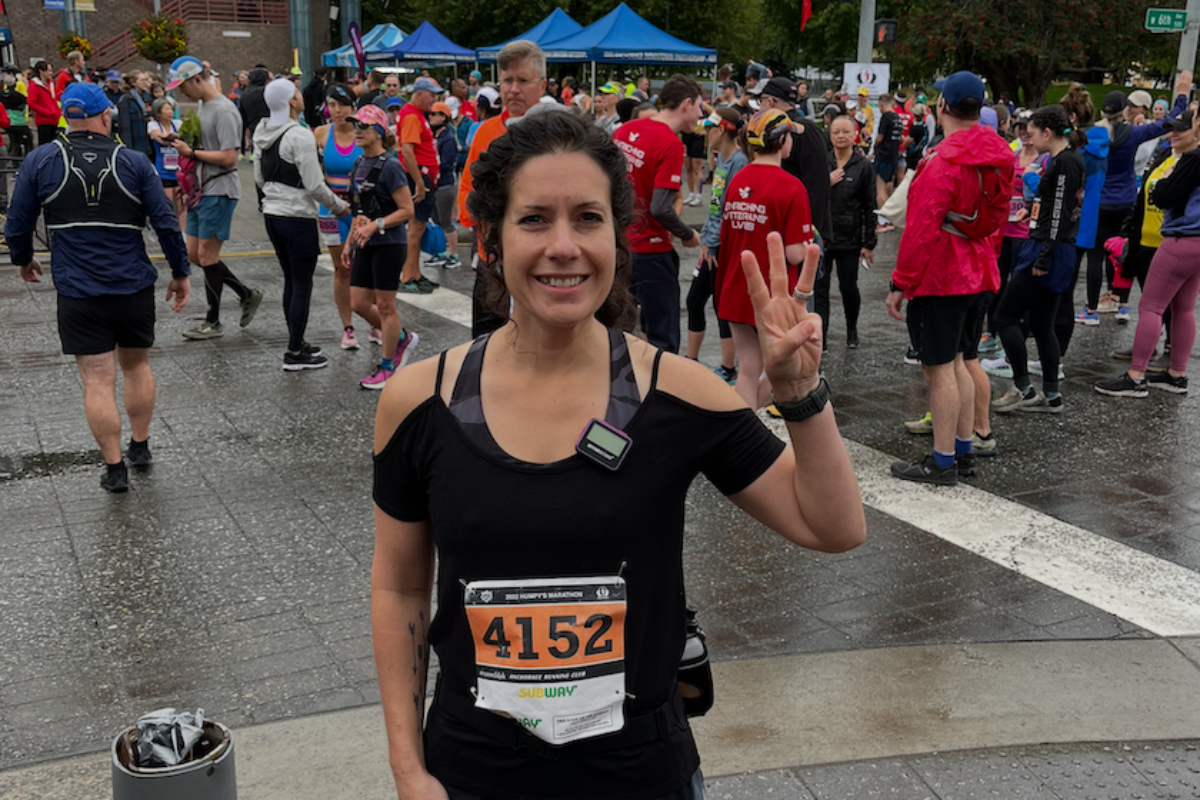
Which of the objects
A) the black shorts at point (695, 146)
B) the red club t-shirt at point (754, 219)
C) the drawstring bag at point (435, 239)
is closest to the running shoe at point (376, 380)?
the red club t-shirt at point (754, 219)

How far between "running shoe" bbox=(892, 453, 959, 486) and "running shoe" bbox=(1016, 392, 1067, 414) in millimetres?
1668

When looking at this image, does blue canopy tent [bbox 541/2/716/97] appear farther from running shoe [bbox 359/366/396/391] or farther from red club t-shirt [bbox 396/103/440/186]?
running shoe [bbox 359/366/396/391]

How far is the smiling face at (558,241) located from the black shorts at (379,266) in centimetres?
628

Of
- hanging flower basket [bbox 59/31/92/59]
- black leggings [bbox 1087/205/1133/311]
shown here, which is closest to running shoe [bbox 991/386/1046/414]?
black leggings [bbox 1087/205/1133/311]

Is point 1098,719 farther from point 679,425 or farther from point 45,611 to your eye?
point 45,611

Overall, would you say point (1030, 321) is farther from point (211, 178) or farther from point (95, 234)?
point (211, 178)

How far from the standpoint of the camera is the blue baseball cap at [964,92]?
235 inches

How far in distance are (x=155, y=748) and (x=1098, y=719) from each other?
2.97 meters

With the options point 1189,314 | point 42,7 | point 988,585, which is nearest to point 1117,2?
point 1189,314

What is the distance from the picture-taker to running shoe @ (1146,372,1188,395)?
8266 millimetres

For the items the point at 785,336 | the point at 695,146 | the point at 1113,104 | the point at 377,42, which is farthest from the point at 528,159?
the point at 377,42

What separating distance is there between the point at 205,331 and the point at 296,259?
1571 millimetres

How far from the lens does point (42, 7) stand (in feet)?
148

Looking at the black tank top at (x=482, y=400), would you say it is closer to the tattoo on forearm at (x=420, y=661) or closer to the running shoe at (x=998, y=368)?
the tattoo on forearm at (x=420, y=661)
